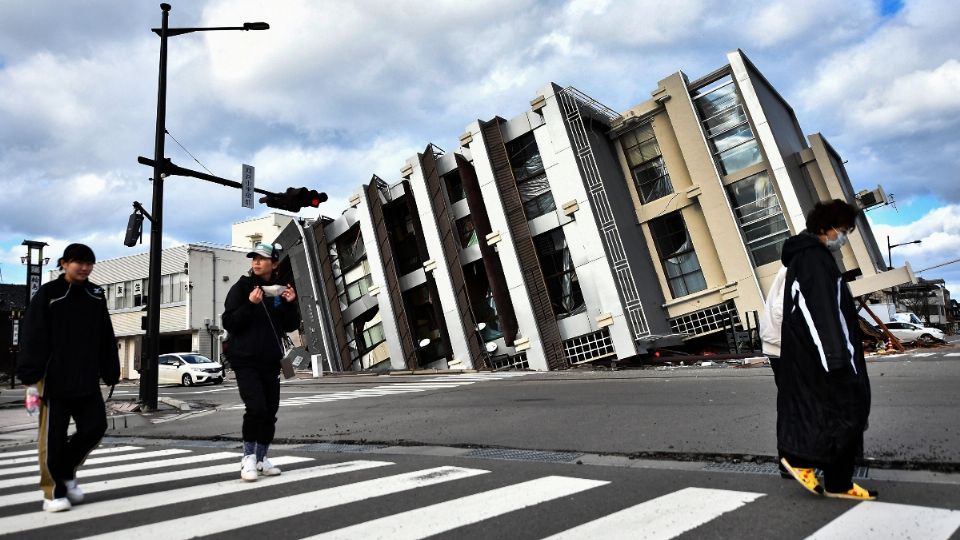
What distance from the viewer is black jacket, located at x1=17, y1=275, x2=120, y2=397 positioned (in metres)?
4.36

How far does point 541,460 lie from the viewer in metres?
5.57

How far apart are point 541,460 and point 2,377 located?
156 feet

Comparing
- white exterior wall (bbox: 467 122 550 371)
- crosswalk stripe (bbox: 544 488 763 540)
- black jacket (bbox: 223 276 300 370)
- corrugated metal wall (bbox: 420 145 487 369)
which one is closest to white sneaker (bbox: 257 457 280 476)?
black jacket (bbox: 223 276 300 370)

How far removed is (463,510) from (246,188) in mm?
11442

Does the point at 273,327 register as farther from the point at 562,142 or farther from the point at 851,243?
the point at 851,243

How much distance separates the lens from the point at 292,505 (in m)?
4.13

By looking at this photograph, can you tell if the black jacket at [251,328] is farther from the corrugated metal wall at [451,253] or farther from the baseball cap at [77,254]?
the corrugated metal wall at [451,253]

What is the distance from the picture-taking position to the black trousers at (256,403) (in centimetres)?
500

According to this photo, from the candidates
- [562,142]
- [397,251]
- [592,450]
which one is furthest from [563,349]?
[592,450]

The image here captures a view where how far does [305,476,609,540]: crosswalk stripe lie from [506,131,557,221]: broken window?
1921 centimetres

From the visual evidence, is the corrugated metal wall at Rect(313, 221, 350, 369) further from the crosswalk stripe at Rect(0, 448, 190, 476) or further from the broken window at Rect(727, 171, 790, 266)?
the crosswalk stripe at Rect(0, 448, 190, 476)

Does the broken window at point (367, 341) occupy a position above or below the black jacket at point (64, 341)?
above

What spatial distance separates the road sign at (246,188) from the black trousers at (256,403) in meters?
9.40

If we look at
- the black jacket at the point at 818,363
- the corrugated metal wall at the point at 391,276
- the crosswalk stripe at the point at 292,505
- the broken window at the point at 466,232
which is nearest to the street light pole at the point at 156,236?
the crosswalk stripe at the point at 292,505
